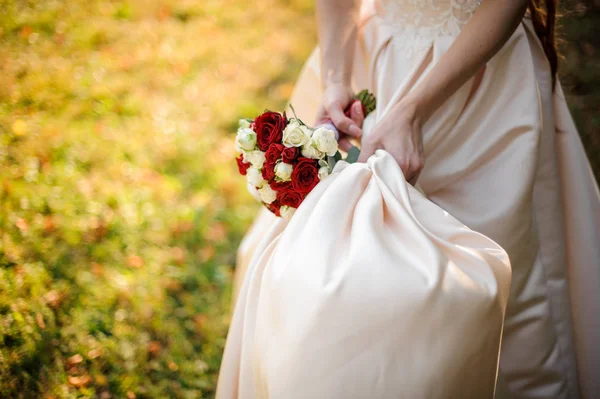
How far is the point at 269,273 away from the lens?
4.74 ft

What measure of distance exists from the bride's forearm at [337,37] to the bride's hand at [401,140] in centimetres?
Answer: 42

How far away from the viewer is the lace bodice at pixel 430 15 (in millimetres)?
1835

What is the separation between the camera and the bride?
4.15ft

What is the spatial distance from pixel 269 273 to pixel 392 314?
0.39m

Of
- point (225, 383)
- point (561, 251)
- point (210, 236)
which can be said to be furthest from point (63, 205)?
point (561, 251)

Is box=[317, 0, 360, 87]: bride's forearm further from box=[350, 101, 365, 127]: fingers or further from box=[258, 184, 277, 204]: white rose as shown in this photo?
box=[258, 184, 277, 204]: white rose

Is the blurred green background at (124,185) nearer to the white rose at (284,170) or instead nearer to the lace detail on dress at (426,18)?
the lace detail on dress at (426,18)

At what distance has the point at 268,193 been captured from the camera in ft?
5.32

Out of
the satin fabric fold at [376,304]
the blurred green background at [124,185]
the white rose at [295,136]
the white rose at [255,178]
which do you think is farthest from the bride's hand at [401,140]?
the blurred green background at [124,185]

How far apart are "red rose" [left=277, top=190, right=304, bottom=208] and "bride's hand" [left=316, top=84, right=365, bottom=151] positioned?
416 mm

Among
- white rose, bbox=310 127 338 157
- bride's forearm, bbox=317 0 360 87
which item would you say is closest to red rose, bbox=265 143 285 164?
white rose, bbox=310 127 338 157

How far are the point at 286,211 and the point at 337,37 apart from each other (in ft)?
2.94

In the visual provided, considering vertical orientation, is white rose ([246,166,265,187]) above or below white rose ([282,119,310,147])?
below

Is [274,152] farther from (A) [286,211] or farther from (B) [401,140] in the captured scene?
(B) [401,140]
